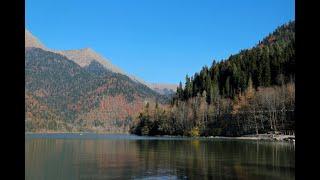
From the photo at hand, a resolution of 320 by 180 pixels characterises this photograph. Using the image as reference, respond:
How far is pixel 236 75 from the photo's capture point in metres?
193

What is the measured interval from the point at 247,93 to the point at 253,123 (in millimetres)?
18647

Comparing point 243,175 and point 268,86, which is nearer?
point 243,175

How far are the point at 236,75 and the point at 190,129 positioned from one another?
3053 centimetres

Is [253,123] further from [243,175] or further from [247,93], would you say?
[243,175]

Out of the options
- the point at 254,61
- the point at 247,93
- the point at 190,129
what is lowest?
the point at 190,129
